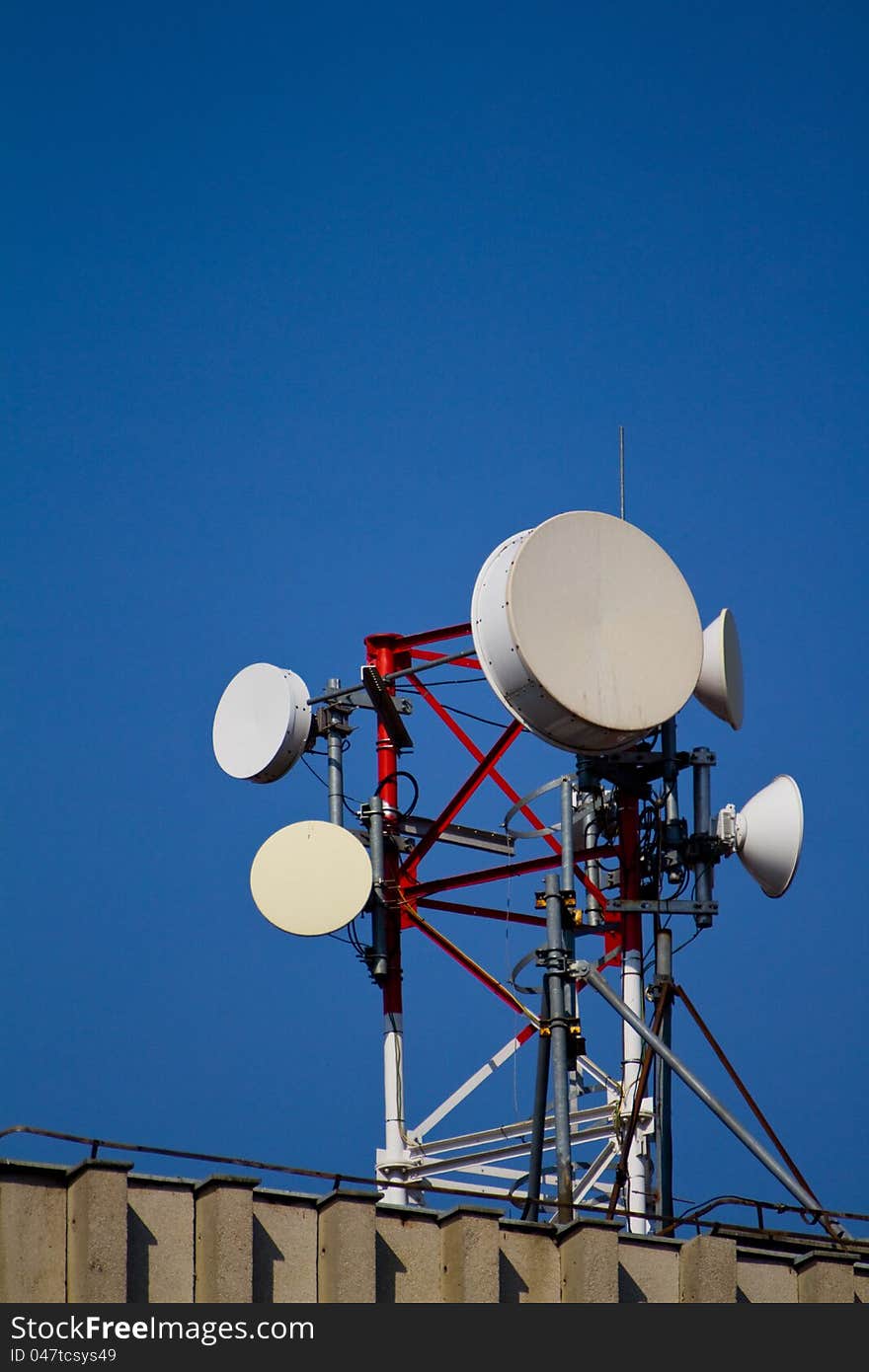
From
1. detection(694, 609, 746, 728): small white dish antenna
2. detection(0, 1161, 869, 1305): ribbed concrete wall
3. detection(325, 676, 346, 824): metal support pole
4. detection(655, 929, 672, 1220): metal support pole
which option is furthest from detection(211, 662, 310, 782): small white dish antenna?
detection(0, 1161, 869, 1305): ribbed concrete wall

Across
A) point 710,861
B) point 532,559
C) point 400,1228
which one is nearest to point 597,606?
point 532,559

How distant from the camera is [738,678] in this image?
36375 mm

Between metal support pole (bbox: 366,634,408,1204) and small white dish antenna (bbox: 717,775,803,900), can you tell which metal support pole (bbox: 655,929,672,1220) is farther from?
metal support pole (bbox: 366,634,408,1204)

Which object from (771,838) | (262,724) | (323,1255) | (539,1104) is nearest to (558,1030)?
(539,1104)

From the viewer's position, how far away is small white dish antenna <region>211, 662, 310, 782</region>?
1590 inches

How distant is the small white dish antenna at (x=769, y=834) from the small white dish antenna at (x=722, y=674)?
56.5 inches

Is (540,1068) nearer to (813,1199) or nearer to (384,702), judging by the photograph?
(813,1199)

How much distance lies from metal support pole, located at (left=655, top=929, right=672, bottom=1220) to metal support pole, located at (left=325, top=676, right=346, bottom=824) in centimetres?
A: 749

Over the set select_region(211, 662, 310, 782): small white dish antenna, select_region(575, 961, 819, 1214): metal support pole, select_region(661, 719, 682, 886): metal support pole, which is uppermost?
select_region(211, 662, 310, 782): small white dish antenna

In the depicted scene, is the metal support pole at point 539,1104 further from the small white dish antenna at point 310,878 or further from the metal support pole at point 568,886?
the small white dish antenna at point 310,878

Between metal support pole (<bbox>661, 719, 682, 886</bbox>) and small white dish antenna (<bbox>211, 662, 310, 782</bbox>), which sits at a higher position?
small white dish antenna (<bbox>211, 662, 310, 782</bbox>)

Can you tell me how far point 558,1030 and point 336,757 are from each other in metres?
9.31

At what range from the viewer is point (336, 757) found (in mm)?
40156

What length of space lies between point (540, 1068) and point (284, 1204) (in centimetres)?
607
